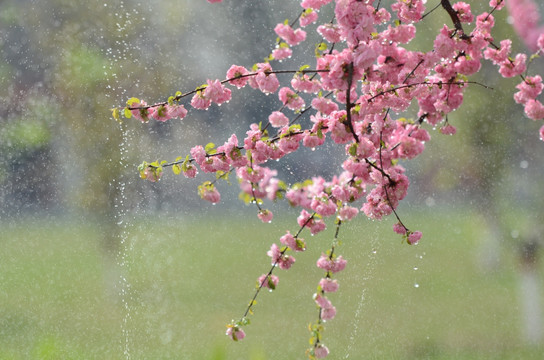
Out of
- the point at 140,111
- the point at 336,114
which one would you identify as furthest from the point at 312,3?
the point at 140,111

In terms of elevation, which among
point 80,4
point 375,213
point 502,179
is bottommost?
point 502,179

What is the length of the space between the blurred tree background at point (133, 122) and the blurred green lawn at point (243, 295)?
266mm

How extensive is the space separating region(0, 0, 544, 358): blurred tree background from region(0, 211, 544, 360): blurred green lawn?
266 millimetres

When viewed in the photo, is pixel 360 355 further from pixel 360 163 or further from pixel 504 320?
pixel 360 163

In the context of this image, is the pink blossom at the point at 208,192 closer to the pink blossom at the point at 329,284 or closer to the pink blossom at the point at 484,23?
the pink blossom at the point at 329,284

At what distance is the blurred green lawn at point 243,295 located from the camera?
4062mm

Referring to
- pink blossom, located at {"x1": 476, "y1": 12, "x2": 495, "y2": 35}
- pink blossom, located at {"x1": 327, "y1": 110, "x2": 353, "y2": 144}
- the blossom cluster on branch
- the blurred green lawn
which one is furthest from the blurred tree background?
pink blossom, located at {"x1": 327, "y1": 110, "x2": 353, "y2": 144}

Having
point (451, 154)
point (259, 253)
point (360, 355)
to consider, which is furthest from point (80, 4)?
point (360, 355)

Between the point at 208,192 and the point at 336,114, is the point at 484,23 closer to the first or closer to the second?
the point at 336,114

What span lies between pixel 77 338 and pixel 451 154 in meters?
3.30

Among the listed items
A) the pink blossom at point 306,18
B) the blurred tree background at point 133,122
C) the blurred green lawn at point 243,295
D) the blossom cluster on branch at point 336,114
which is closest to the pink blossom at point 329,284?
the blossom cluster on branch at point 336,114

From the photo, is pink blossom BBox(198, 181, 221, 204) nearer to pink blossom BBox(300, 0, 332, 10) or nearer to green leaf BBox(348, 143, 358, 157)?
green leaf BBox(348, 143, 358, 157)

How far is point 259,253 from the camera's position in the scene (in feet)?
19.2

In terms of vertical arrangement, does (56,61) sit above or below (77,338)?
above
